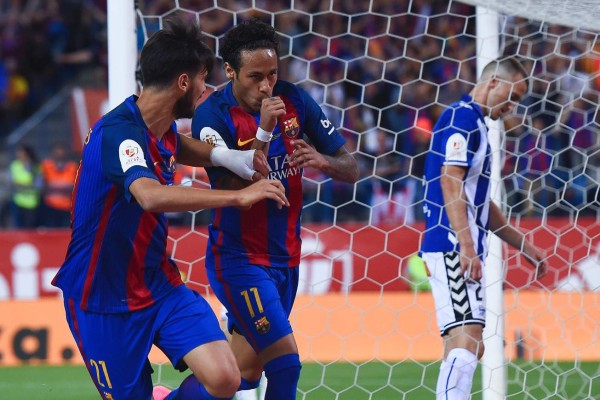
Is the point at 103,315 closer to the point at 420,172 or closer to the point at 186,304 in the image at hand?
the point at 186,304

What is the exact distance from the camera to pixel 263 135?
14.1ft

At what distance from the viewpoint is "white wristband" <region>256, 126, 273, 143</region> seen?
429 cm

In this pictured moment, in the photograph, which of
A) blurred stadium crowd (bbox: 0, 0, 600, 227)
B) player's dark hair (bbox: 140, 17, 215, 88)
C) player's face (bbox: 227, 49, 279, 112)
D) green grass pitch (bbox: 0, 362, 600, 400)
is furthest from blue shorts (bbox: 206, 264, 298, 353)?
blurred stadium crowd (bbox: 0, 0, 600, 227)

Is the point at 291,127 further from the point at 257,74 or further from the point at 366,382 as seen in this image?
the point at 366,382

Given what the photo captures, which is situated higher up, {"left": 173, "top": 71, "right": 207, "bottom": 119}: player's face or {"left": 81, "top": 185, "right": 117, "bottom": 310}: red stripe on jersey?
{"left": 173, "top": 71, "right": 207, "bottom": 119}: player's face

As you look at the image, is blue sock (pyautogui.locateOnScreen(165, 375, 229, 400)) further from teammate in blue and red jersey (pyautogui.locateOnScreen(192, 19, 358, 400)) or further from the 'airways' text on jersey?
the 'airways' text on jersey

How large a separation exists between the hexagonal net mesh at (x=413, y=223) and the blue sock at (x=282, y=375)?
1.69 metres

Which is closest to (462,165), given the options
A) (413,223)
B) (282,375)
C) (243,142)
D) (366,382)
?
(243,142)

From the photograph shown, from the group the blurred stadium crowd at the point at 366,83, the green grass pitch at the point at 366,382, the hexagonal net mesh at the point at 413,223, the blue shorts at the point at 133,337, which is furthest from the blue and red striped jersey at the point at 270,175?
the blurred stadium crowd at the point at 366,83

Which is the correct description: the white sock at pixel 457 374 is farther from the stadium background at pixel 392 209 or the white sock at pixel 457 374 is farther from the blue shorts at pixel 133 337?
the blue shorts at pixel 133 337

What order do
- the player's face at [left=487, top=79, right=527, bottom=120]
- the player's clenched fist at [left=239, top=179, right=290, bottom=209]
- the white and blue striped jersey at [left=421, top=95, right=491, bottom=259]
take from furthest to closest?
the player's face at [left=487, top=79, right=527, bottom=120] → the white and blue striped jersey at [left=421, top=95, right=491, bottom=259] → the player's clenched fist at [left=239, top=179, right=290, bottom=209]

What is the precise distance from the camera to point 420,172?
33.7ft

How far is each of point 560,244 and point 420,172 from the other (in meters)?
1.74

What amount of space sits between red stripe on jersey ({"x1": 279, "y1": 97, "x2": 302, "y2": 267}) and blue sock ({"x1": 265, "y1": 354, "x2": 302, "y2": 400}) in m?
0.47
